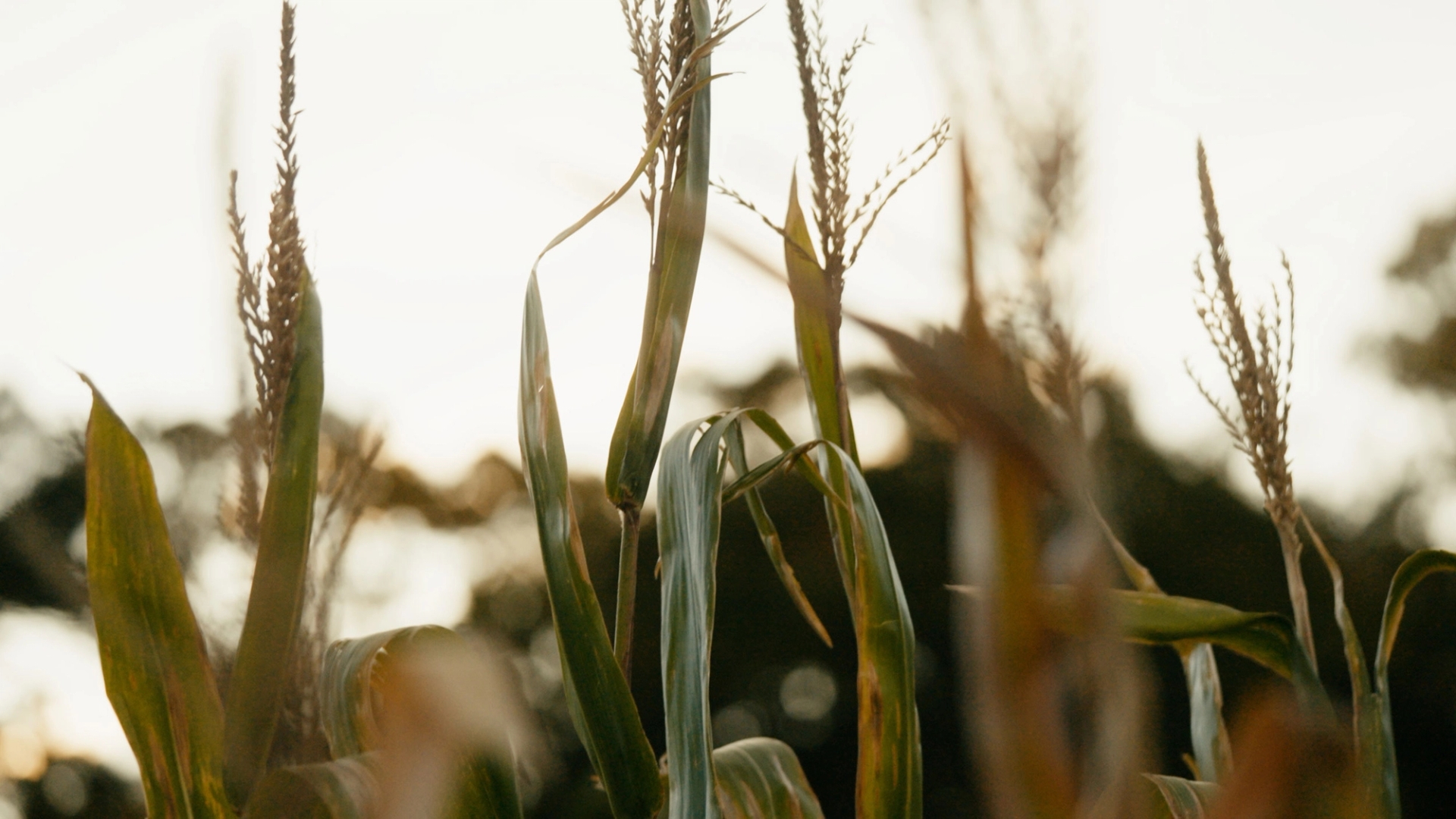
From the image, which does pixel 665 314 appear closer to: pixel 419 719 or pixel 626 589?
pixel 626 589

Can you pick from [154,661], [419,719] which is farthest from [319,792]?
[419,719]

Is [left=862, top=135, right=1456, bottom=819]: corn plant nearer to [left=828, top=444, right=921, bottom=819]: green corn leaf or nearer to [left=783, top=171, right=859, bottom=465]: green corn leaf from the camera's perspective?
[left=828, top=444, right=921, bottom=819]: green corn leaf

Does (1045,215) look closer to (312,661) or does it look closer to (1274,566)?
(312,661)

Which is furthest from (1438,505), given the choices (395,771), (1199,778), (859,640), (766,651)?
(395,771)

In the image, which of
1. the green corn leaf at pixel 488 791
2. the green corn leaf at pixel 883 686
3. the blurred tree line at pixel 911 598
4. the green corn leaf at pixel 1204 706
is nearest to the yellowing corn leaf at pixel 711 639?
the green corn leaf at pixel 883 686

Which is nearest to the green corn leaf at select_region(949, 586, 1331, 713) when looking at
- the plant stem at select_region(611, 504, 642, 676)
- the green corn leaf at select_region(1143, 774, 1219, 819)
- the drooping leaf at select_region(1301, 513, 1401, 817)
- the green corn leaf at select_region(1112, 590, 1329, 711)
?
the green corn leaf at select_region(1112, 590, 1329, 711)
